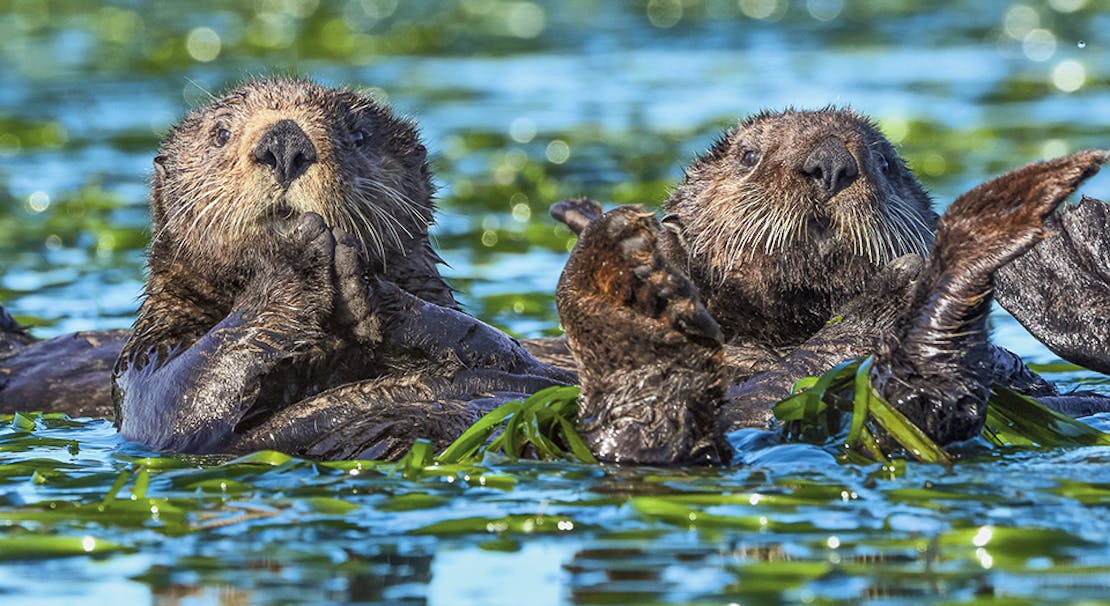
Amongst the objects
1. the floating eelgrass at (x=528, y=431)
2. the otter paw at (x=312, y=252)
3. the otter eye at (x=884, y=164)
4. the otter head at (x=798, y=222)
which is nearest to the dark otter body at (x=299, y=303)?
the otter paw at (x=312, y=252)

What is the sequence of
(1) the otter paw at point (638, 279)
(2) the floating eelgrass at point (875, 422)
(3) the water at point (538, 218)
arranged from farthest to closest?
(2) the floating eelgrass at point (875, 422), (1) the otter paw at point (638, 279), (3) the water at point (538, 218)

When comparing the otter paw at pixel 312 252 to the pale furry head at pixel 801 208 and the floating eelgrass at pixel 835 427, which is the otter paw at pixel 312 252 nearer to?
the floating eelgrass at pixel 835 427

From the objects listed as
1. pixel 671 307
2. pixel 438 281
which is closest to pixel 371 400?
pixel 438 281

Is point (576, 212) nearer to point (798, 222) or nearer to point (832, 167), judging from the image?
point (798, 222)

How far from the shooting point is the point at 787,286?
5953 mm

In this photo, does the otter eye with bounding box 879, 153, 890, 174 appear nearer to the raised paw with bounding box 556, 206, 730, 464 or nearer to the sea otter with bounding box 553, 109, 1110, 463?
the sea otter with bounding box 553, 109, 1110, 463

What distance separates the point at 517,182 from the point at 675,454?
8.05 metres

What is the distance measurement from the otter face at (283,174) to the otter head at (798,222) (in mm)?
1072

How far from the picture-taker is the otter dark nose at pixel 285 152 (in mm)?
5668

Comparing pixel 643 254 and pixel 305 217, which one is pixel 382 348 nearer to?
pixel 305 217

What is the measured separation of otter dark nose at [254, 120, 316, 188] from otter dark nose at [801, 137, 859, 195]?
5.56ft

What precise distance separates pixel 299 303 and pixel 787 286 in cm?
168

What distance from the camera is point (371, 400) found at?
552 centimetres

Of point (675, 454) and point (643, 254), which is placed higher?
point (643, 254)
